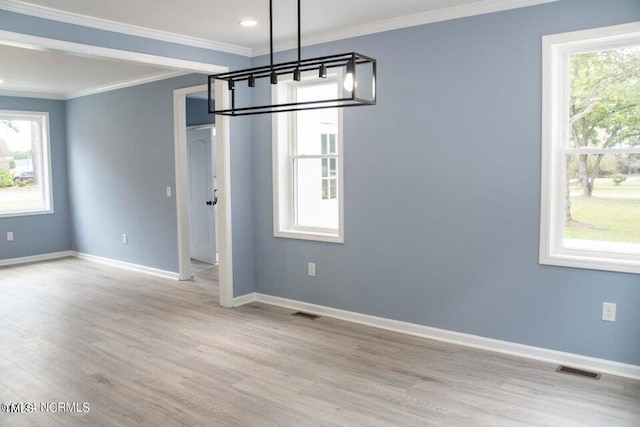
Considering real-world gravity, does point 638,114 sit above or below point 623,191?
above

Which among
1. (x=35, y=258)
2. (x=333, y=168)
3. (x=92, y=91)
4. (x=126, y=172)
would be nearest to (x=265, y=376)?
(x=333, y=168)

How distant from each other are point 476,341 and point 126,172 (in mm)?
5272

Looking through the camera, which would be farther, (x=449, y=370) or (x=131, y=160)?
(x=131, y=160)

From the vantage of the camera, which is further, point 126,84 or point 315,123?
point 126,84

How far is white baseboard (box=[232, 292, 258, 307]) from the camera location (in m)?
5.24

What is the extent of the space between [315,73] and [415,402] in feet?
9.51

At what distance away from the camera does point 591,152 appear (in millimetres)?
3504

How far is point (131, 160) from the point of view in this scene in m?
7.10

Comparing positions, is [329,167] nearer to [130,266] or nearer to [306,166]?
[306,166]

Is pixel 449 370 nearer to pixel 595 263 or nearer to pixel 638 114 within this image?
pixel 595 263

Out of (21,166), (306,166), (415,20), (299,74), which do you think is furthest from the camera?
(21,166)

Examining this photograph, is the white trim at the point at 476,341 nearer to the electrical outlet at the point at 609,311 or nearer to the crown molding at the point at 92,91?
the electrical outlet at the point at 609,311

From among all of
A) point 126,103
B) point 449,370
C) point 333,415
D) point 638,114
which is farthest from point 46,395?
point 126,103

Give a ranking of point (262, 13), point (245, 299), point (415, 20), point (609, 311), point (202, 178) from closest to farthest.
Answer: point (609, 311)
point (262, 13)
point (415, 20)
point (245, 299)
point (202, 178)
